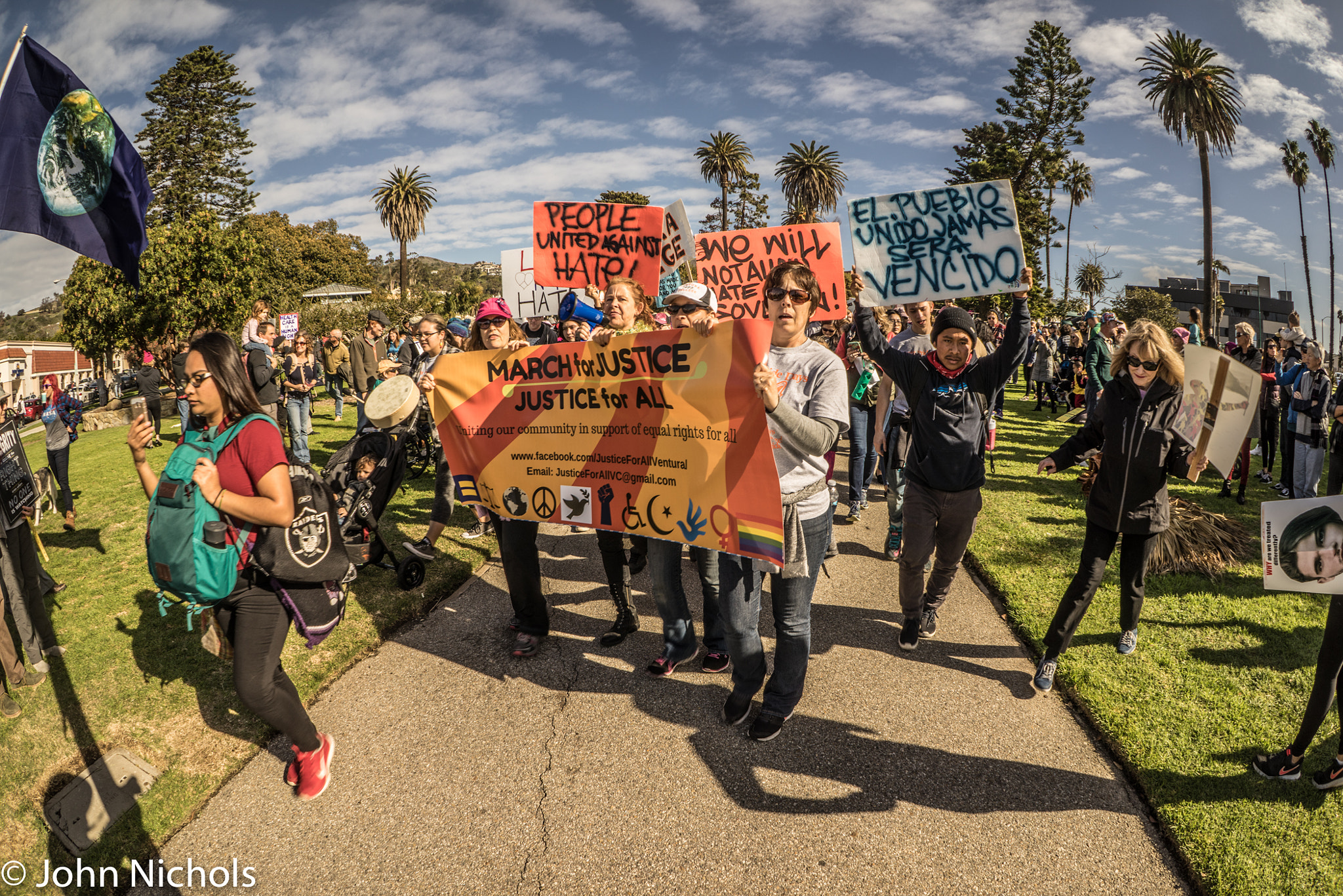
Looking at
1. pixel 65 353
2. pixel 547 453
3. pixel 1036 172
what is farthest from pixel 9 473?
pixel 65 353

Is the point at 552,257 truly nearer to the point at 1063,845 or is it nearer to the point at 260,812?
the point at 260,812

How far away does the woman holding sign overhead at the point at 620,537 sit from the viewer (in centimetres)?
444

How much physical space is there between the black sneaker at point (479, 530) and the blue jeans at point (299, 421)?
15.6ft

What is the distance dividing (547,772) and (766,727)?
117 cm

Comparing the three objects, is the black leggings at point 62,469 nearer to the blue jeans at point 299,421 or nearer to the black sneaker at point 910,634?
the blue jeans at point 299,421

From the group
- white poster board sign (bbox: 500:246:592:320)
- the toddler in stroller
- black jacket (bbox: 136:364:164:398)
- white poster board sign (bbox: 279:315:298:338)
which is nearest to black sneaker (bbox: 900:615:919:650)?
the toddler in stroller

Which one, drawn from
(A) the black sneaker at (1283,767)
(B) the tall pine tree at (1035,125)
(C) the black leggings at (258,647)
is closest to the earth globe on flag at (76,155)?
(C) the black leggings at (258,647)

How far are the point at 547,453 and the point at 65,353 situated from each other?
116m

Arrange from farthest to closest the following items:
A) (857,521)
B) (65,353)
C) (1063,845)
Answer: (65,353), (857,521), (1063,845)

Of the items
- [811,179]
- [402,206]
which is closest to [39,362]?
[402,206]

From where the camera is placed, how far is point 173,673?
421 cm

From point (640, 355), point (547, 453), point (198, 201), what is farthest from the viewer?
point (198, 201)

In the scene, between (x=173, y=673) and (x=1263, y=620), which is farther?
(x=1263, y=620)

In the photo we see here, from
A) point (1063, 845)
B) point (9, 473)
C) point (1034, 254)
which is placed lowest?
point (1063, 845)
